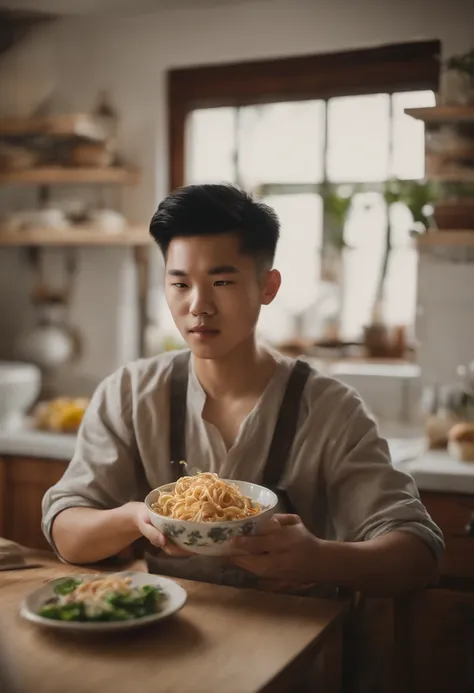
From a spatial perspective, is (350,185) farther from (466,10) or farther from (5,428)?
(5,428)

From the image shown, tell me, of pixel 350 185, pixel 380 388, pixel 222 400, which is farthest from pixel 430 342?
pixel 222 400

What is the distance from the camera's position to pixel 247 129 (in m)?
3.48

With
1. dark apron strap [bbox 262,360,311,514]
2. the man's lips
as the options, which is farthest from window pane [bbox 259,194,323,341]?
the man's lips

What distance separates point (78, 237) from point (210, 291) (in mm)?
1963

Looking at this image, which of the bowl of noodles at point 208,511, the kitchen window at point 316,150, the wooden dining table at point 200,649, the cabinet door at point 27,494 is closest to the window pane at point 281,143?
the kitchen window at point 316,150

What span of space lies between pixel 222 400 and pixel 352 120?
1874 mm

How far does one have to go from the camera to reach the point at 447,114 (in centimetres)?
273

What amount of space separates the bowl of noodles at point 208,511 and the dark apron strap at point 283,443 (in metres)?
0.17

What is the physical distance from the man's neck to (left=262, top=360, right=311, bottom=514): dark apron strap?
8cm

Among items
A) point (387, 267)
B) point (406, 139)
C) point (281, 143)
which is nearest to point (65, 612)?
point (387, 267)

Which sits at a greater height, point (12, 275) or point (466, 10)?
point (466, 10)

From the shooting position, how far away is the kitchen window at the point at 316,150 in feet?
10.5

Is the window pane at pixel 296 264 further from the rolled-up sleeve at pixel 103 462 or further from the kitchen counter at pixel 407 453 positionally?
the rolled-up sleeve at pixel 103 462

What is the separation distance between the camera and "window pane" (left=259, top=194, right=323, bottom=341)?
341 centimetres
